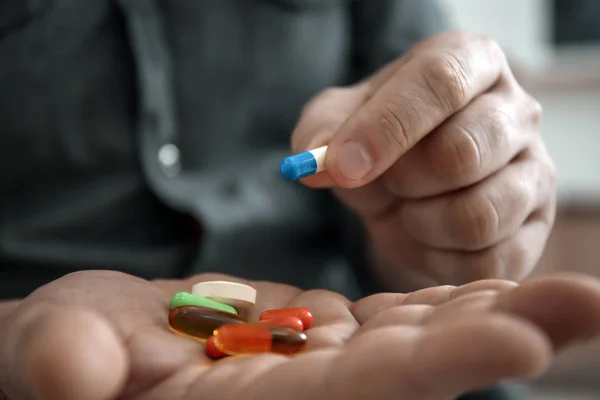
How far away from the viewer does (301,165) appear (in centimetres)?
55

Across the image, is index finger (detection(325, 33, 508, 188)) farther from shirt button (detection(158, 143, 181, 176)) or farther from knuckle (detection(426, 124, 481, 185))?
shirt button (detection(158, 143, 181, 176))

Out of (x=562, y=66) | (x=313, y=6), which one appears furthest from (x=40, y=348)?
(x=562, y=66)

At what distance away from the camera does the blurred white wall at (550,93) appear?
2066mm

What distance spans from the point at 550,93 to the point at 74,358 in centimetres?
204

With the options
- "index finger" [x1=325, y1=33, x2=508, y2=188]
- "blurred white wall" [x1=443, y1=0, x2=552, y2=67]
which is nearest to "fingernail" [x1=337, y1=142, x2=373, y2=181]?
"index finger" [x1=325, y1=33, x2=508, y2=188]

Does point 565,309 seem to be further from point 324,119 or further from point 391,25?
point 391,25

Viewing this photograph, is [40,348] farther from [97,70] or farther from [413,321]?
[97,70]

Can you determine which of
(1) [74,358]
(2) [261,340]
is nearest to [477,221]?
(2) [261,340]

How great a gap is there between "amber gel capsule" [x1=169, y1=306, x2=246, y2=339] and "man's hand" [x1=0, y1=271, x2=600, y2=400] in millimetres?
24

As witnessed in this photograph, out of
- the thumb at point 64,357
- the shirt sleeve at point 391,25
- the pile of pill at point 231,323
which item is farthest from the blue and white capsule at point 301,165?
the shirt sleeve at point 391,25

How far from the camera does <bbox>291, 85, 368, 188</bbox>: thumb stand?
613 mm

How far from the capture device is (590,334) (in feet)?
1.03

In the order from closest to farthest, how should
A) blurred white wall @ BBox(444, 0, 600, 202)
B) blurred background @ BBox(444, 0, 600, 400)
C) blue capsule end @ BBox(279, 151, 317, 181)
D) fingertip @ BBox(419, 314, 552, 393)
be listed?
fingertip @ BBox(419, 314, 552, 393)
blue capsule end @ BBox(279, 151, 317, 181)
blurred background @ BBox(444, 0, 600, 400)
blurred white wall @ BBox(444, 0, 600, 202)

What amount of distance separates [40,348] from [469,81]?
16.5 inches
